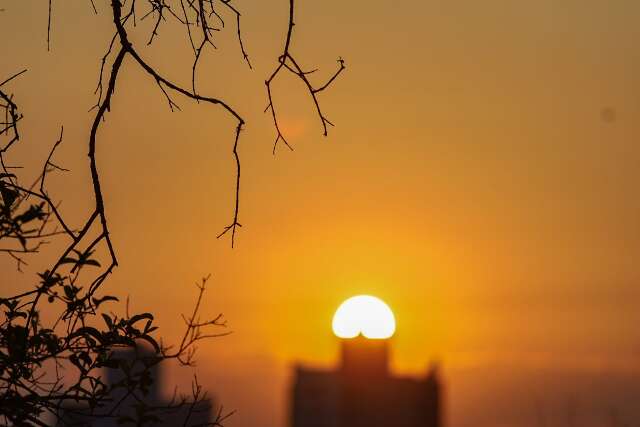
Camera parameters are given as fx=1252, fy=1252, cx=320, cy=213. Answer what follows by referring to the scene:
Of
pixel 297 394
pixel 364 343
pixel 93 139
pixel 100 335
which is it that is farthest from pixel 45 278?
pixel 297 394

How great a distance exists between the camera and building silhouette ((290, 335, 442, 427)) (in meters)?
86.8

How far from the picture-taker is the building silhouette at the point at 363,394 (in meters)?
86.8

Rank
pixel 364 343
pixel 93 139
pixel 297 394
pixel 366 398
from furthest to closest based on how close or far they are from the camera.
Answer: pixel 297 394, pixel 366 398, pixel 364 343, pixel 93 139

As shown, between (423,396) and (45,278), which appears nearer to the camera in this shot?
(45,278)

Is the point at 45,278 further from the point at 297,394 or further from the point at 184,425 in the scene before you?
the point at 297,394

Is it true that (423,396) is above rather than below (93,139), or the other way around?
above

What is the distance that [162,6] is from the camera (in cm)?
583

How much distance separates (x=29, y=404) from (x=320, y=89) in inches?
75.1

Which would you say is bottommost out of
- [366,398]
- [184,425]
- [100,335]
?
[184,425]

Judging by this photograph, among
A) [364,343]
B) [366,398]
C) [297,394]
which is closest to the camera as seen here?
[364,343]

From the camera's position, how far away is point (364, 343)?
82.8 m

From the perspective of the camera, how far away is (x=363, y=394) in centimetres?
9088

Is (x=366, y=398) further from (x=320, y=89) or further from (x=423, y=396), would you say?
(x=320, y=89)

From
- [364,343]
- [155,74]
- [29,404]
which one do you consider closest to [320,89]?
[155,74]
